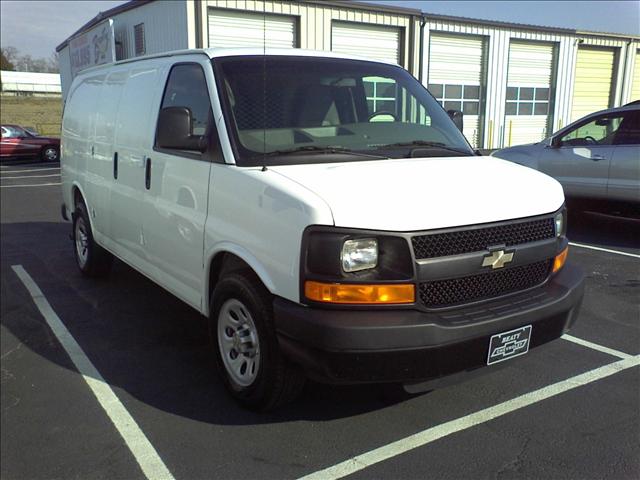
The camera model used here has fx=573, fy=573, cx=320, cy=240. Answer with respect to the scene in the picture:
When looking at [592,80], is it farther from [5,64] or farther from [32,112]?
[5,64]

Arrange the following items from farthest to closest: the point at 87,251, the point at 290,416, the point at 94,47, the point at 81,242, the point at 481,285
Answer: the point at 94,47, the point at 81,242, the point at 87,251, the point at 290,416, the point at 481,285

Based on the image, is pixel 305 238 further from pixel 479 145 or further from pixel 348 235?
pixel 479 145

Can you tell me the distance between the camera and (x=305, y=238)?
2.66m

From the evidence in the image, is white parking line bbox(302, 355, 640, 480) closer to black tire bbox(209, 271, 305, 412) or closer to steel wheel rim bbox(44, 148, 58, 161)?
black tire bbox(209, 271, 305, 412)

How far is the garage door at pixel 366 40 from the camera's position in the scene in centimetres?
1975

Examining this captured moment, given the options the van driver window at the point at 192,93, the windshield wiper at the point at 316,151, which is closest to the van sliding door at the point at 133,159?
the van driver window at the point at 192,93

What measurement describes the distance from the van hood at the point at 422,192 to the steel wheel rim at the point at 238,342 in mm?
840

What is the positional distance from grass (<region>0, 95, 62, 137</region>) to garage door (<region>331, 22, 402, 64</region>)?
103ft

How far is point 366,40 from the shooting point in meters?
20.3

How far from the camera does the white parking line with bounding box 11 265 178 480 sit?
2.84 meters

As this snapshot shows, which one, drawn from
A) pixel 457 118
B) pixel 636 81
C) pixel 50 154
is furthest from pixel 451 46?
pixel 457 118

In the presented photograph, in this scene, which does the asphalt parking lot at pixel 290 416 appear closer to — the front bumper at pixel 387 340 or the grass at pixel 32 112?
the front bumper at pixel 387 340

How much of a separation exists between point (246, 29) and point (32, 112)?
33.9 m

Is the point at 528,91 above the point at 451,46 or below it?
below
